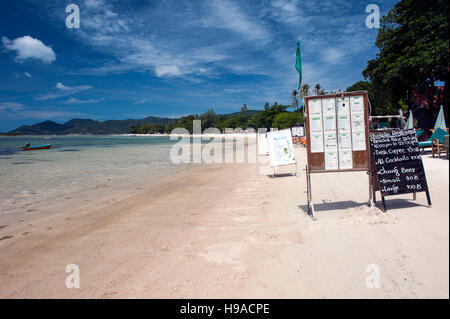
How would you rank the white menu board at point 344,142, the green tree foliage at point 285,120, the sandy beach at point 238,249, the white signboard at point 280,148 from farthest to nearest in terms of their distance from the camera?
the green tree foliage at point 285,120
the white signboard at point 280,148
the white menu board at point 344,142
the sandy beach at point 238,249

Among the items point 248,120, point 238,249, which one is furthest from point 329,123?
point 248,120

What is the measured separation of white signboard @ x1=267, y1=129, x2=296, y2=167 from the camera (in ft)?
35.0

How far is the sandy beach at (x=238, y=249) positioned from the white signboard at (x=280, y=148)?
12.0 ft

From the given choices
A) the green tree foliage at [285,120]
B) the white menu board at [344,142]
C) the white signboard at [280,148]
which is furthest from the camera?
the green tree foliage at [285,120]

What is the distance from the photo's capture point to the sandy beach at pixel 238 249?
9.27ft

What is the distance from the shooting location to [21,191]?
1010 centimetres

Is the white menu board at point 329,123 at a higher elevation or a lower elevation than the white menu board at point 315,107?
lower

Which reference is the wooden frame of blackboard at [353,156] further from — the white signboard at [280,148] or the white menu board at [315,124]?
the white signboard at [280,148]

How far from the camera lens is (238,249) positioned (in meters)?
3.99

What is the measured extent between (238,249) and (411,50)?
18.5 m

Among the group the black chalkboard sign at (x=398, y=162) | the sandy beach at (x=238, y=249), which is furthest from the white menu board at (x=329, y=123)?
the sandy beach at (x=238, y=249)

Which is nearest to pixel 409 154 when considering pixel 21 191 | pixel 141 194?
→ pixel 141 194
